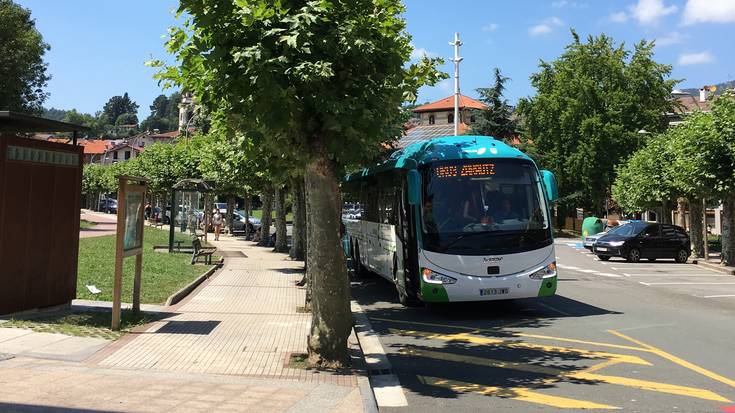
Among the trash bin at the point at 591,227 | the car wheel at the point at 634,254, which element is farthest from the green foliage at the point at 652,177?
the car wheel at the point at 634,254

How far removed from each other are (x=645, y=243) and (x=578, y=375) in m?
20.9

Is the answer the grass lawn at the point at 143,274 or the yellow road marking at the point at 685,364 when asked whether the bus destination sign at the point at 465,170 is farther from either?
the grass lawn at the point at 143,274

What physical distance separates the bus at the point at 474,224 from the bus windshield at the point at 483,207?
0.06 feet

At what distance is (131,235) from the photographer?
9.31m

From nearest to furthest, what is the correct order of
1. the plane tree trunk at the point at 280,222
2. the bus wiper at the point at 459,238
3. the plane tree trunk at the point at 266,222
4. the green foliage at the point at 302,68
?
the green foliage at the point at 302,68
the bus wiper at the point at 459,238
the plane tree trunk at the point at 280,222
the plane tree trunk at the point at 266,222

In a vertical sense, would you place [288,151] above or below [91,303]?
above

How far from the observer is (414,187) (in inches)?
406

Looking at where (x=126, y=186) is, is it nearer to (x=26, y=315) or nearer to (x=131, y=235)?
(x=131, y=235)

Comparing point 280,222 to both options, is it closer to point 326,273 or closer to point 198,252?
point 198,252

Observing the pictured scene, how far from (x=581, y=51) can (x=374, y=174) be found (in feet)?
141

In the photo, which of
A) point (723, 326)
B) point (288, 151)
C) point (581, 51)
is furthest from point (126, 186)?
point (581, 51)

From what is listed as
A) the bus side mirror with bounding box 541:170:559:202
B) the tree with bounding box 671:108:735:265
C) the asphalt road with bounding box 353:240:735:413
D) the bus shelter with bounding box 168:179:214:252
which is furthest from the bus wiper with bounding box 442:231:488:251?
the bus shelter with bounding box 168:179:214:252

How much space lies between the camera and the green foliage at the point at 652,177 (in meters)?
28.4

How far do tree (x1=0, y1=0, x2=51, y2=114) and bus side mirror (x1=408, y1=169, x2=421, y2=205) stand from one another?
30.4 meters
